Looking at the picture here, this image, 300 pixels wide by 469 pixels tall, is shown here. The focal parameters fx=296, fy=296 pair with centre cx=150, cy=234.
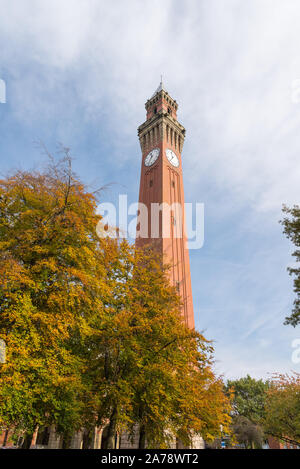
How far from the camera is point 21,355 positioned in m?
9.62

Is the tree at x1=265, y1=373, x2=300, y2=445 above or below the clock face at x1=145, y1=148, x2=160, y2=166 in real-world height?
below

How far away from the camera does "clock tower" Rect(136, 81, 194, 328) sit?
4244 centimetres

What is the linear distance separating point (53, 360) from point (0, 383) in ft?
7.06

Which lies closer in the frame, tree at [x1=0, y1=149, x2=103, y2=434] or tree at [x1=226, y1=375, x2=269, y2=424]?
tree at [x1=0, y1=149, x2=103, y2=434]

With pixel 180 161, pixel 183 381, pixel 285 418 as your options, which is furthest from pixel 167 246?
pixel 183 381

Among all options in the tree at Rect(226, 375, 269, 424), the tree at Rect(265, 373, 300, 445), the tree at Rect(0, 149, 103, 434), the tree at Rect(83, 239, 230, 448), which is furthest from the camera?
the tree at Rect(226, 375, 269, 424)

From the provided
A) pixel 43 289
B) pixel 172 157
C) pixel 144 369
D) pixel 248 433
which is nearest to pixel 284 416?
pixel 248 433

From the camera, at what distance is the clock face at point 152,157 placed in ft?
169

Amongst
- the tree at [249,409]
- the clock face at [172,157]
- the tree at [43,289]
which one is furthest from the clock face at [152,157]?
the tree at [249,409]

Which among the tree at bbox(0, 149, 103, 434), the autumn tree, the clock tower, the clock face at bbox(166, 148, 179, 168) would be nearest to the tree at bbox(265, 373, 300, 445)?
the clock tower

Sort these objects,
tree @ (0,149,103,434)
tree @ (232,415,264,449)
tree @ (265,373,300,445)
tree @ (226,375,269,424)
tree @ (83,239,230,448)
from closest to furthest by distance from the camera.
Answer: tree @ (0,149,103,434), tree @ (83,239,230,448), tree @ (265,373,300,445), tree @ (232,415,264,449), tree @ (226,375,269,424)

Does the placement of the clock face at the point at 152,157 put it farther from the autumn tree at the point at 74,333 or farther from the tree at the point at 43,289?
the tree at the point at 43,289

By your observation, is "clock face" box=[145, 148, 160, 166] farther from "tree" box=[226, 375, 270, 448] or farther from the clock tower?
"tree" box=[226, 375, 270, 448]

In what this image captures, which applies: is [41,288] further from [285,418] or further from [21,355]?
[285,418]
